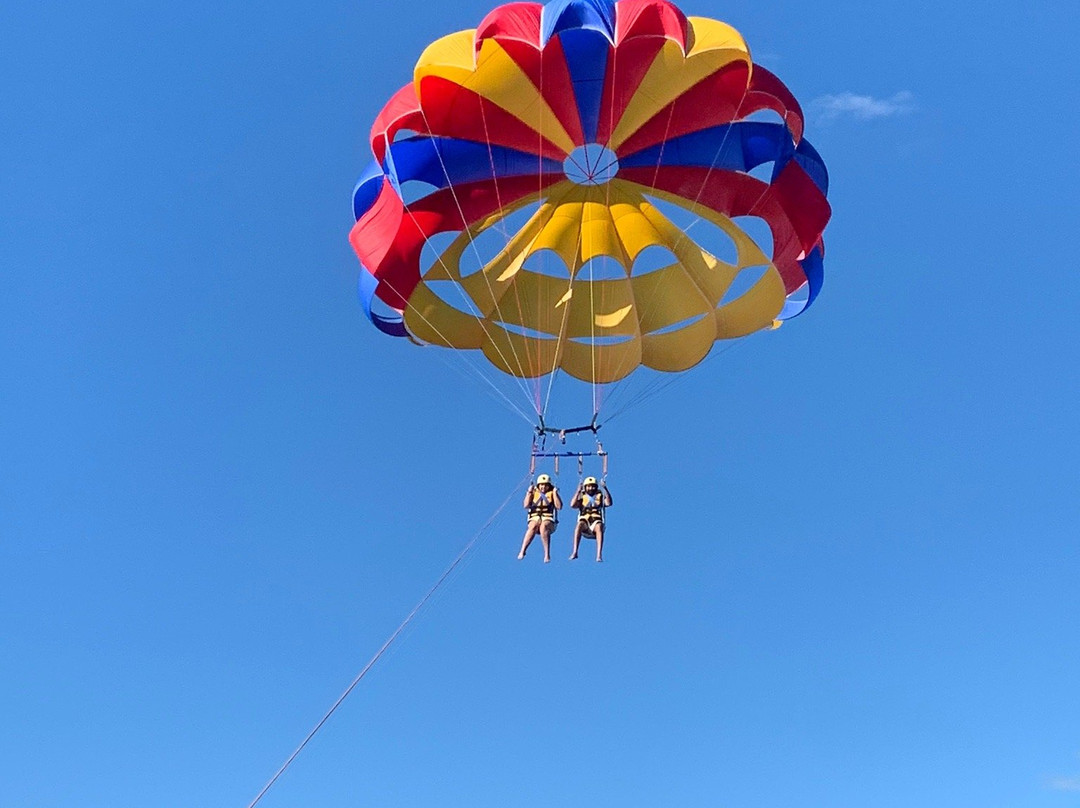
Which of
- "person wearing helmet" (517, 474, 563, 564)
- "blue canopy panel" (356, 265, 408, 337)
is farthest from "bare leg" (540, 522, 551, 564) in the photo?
"blue canopy panel" (356, 265, 408, 337)

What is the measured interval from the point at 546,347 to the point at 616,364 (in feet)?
2.87

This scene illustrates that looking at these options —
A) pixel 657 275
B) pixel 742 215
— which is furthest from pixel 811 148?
pixel 657 275

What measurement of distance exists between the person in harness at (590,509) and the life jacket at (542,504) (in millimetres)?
261

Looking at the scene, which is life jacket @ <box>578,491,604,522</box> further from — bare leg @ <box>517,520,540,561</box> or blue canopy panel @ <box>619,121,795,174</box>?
blue canopy panel @ <box>619,121,795,174</box>

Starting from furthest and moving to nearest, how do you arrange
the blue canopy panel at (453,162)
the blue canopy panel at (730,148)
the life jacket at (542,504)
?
1. the blue canopy panel at (453,162)
2. the blue canopy panel at (730,148)
3. the life jacket at (542,504)

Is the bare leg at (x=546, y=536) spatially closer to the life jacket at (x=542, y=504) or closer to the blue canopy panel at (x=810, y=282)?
the life jacket at (x=542, y=504)

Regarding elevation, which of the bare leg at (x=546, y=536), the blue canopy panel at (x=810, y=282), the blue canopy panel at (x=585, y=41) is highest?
the blue canopy panel at (x=585, y=41)

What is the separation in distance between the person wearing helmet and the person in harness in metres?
0.24

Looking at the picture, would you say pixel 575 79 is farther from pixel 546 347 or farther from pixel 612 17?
pixel 546 347

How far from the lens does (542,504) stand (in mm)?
19094

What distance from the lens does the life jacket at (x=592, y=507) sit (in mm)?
19078

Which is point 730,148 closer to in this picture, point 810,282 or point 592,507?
point 810,282

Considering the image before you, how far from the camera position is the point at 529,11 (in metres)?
19.0

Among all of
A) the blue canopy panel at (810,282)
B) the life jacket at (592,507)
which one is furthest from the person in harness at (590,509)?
the blue canopy panel at (810,282)
